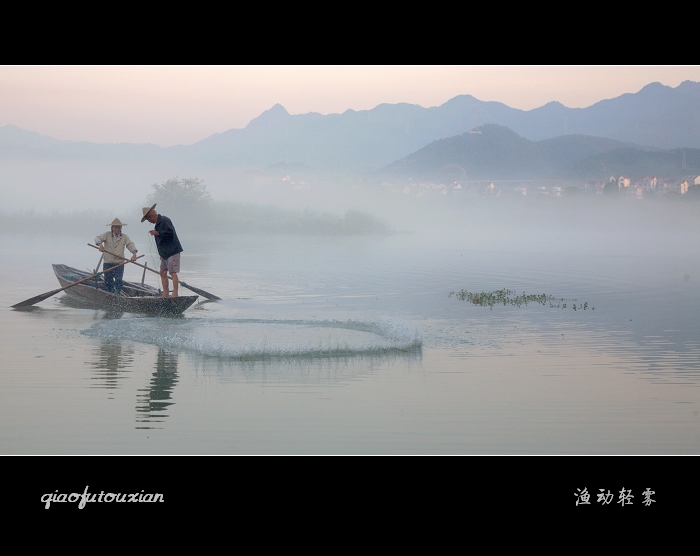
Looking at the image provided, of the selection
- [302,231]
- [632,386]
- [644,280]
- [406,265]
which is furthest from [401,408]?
[302,231]

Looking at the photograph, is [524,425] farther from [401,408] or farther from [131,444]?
[131,444]

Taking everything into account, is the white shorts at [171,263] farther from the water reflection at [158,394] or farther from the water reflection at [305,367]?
the water reflection at [305,367]

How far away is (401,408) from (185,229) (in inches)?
2666

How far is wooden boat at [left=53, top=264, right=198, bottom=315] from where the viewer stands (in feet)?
56.6

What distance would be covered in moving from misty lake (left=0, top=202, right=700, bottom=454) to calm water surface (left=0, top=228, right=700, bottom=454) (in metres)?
0.04

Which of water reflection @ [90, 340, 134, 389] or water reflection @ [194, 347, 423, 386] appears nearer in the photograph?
water reflection @ [90, 340, 134, 389]

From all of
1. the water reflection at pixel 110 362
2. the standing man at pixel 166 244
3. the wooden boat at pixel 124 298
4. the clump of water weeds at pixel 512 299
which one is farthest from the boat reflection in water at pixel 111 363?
the clump of water weeds at pixel 512 299

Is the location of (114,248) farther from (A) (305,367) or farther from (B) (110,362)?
(A) (305,367)

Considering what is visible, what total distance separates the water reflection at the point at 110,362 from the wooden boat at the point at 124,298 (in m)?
2.69

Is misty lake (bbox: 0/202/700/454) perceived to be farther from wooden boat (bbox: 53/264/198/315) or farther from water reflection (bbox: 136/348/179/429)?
wooden boat (bbox: 53/264/198/315)

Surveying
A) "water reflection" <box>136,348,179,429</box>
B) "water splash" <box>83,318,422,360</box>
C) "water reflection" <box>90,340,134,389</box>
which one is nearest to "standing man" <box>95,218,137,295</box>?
"water splash" <box>83,318,422,360</box>

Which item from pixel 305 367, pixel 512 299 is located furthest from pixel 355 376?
pixel 512 299

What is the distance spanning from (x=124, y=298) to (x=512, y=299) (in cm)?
951

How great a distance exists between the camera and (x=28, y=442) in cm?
873
